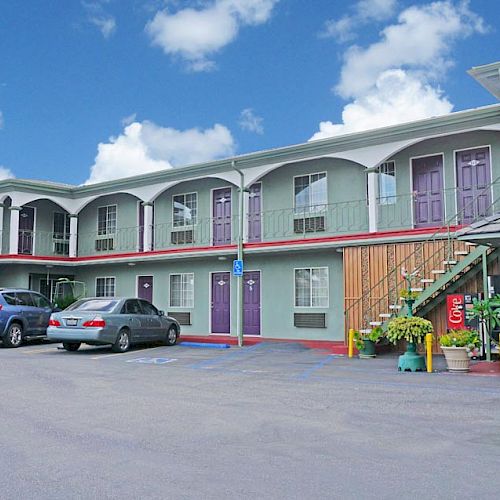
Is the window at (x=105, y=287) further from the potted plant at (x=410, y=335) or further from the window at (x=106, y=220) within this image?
the potted plant at (x=410, y=335)

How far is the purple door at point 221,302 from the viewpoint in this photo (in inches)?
794

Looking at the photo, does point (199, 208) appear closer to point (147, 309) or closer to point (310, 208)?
point (310, 208)

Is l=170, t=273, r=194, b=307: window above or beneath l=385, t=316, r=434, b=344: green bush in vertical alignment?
above

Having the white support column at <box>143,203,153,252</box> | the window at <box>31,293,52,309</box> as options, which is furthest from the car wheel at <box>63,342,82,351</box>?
the white support column at <box>143,203,153,252</box>

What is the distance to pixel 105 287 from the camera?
23500 millimetres

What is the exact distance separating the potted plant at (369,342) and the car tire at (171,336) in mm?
5971

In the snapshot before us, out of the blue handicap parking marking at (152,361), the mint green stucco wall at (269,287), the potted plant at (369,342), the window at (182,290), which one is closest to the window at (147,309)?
the blue handicap parking marking at (152,361)

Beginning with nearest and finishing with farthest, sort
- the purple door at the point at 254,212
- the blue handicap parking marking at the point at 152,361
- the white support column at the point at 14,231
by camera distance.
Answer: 1. the blue handicap parking marking at the point at 152,361
2. the purple door at the point at 254,212
3. the white support column at the point at 14,231

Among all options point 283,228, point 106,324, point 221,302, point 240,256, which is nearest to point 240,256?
point 240,256

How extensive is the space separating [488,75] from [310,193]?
6715 mm

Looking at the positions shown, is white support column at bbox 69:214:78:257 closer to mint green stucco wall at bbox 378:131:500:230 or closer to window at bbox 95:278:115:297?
window at bbox 95:278:115:297

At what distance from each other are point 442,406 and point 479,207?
9284mm

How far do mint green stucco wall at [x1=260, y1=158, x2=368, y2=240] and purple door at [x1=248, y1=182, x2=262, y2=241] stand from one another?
0.82 feet

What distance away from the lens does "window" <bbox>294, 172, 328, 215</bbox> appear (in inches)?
740
